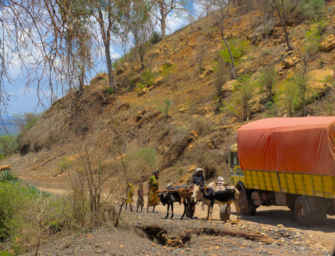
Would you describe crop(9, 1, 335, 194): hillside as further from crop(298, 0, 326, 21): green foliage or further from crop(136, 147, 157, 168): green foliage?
crop(298, 0, 326, 21): green foliage

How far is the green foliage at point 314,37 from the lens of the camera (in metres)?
24.8

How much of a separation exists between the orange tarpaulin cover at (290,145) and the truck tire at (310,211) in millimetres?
769

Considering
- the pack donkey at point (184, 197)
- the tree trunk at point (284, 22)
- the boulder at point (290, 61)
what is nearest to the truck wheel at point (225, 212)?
the pack donkey at point (184, 197)

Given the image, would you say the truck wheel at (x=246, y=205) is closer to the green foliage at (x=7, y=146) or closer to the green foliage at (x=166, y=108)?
the green foliage at (x=166, y=108)

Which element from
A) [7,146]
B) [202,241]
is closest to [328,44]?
[202,241]

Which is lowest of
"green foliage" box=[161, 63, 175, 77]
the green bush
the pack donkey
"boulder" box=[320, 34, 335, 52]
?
the pack donkey

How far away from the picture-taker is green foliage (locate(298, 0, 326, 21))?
29.7m

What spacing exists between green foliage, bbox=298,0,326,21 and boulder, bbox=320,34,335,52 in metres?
4.89

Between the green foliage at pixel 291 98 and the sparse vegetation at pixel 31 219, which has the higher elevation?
the green foliage at pixel 291 98

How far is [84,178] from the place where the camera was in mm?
8953

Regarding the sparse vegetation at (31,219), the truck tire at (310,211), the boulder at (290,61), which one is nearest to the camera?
the sparse vegetation at (31,219)

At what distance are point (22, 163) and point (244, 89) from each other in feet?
84.8

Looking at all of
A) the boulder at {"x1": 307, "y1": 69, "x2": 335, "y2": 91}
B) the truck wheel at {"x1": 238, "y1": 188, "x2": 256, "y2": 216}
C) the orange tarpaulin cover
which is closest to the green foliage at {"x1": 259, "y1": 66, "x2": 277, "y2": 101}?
the boulder at {"x1": 307, "y1": 69, "x2": 335, "y2": 91}

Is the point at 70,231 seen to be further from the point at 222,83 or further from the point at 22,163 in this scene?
the point at 22,163
